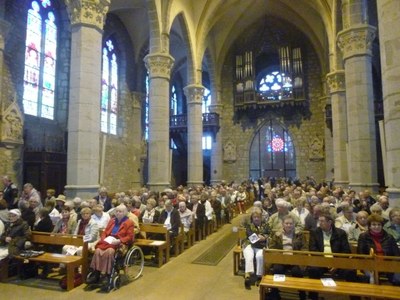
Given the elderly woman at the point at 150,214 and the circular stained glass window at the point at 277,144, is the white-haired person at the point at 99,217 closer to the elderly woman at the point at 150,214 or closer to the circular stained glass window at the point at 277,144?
the elderly woman at the point at 150,214

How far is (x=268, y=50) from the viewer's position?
23.1 metres

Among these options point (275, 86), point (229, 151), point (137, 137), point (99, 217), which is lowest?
point (99, 217)

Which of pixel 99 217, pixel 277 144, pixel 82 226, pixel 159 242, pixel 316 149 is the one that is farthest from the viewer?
pixel 277 144

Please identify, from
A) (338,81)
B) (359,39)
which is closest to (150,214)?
(359,39)

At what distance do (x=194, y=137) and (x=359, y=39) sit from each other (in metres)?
9.25

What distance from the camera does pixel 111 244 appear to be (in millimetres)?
5113

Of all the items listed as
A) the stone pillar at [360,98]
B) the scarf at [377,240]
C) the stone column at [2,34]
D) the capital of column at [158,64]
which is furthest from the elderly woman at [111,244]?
the capital of column at [158,64]

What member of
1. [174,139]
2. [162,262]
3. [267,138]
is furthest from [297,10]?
[162,262]

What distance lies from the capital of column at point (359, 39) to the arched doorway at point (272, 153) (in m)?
12.5

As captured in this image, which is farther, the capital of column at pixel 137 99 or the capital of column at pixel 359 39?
the capital of column at pixel 137 99

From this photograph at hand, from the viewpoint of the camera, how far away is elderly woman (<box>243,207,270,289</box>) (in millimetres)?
5340

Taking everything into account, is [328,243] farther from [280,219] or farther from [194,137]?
[194,137]

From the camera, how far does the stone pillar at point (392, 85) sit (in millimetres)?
5020

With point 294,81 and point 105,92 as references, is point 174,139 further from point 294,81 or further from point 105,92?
point 294,81
